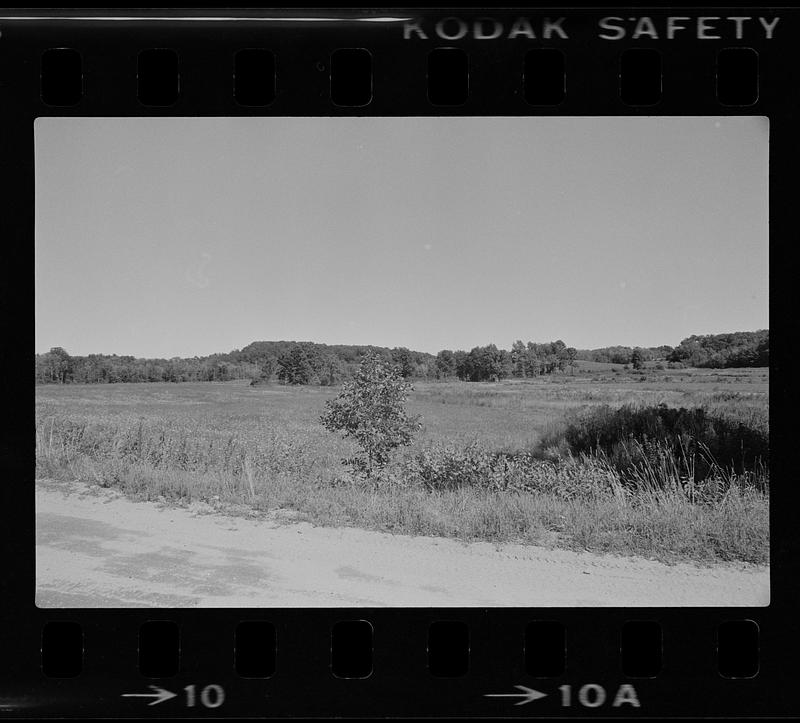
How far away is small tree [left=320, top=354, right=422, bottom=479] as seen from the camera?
17.7 feet

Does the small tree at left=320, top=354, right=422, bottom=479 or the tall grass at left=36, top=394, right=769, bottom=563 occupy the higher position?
the small tree at left=320, top=354, right=422, bottom=479

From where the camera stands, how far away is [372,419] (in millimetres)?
5516

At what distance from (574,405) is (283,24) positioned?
427 cm

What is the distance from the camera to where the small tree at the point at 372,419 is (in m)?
5.40
